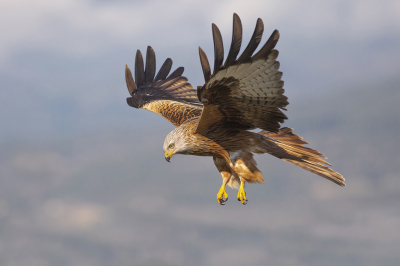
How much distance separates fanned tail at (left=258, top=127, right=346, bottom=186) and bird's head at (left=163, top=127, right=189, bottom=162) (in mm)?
1719

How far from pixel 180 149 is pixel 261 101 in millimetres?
2017

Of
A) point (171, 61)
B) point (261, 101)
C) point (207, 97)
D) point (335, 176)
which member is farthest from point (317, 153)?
point (171, 61)

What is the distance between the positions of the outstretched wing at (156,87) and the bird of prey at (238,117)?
0.25 feet

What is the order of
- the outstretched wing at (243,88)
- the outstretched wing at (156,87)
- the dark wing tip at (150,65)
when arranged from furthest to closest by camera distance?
the outstretched wing at (156,87) < the dark wing tip at (150,65) < the outstretched wing at (243,88)

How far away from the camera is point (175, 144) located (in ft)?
26.8

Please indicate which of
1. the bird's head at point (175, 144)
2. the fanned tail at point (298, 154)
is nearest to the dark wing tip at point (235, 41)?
the bird's head at point (175, 144)

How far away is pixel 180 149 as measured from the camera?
319 inches

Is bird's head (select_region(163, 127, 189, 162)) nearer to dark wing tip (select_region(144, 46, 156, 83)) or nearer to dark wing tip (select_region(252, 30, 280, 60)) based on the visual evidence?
dark wing tip (select_region(252, 30, 280, 60))

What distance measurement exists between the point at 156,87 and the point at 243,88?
549cm

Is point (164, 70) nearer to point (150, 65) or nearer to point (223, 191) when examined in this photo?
point (150, 65)

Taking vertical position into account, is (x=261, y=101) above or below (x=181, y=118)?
below

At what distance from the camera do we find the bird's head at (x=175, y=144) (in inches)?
318

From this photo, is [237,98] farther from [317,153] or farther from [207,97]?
[317,153]

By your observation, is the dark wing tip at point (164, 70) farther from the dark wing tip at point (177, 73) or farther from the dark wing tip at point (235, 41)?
the dark wing tip at point (235, 41)
